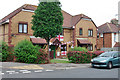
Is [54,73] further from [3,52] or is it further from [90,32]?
[90,32]

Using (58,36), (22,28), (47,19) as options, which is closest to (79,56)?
(47,19)

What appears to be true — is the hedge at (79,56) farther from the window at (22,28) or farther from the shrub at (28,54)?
the window at (22,28)

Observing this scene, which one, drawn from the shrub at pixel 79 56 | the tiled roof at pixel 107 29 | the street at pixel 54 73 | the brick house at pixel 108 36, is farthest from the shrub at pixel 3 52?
the tiled roof at pixel 107 29

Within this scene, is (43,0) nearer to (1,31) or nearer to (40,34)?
(40,34)

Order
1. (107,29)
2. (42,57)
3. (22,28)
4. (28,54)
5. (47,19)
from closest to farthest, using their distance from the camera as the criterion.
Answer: (28,54) → (42,57) → (47,19) → (22,28) → (107,29)

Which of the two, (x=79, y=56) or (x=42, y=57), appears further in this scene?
(x=79, y=56)

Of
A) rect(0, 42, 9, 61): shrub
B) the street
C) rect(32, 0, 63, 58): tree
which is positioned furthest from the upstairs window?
the street

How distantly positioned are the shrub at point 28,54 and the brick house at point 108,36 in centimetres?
2210

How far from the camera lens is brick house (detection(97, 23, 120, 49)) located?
34.3m

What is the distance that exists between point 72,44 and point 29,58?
12.7m

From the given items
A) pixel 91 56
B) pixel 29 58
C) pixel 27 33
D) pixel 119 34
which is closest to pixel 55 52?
pixel 27 33

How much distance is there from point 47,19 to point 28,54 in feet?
13.1

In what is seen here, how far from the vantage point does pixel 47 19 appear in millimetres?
16594

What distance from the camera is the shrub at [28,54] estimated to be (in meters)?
15.5
